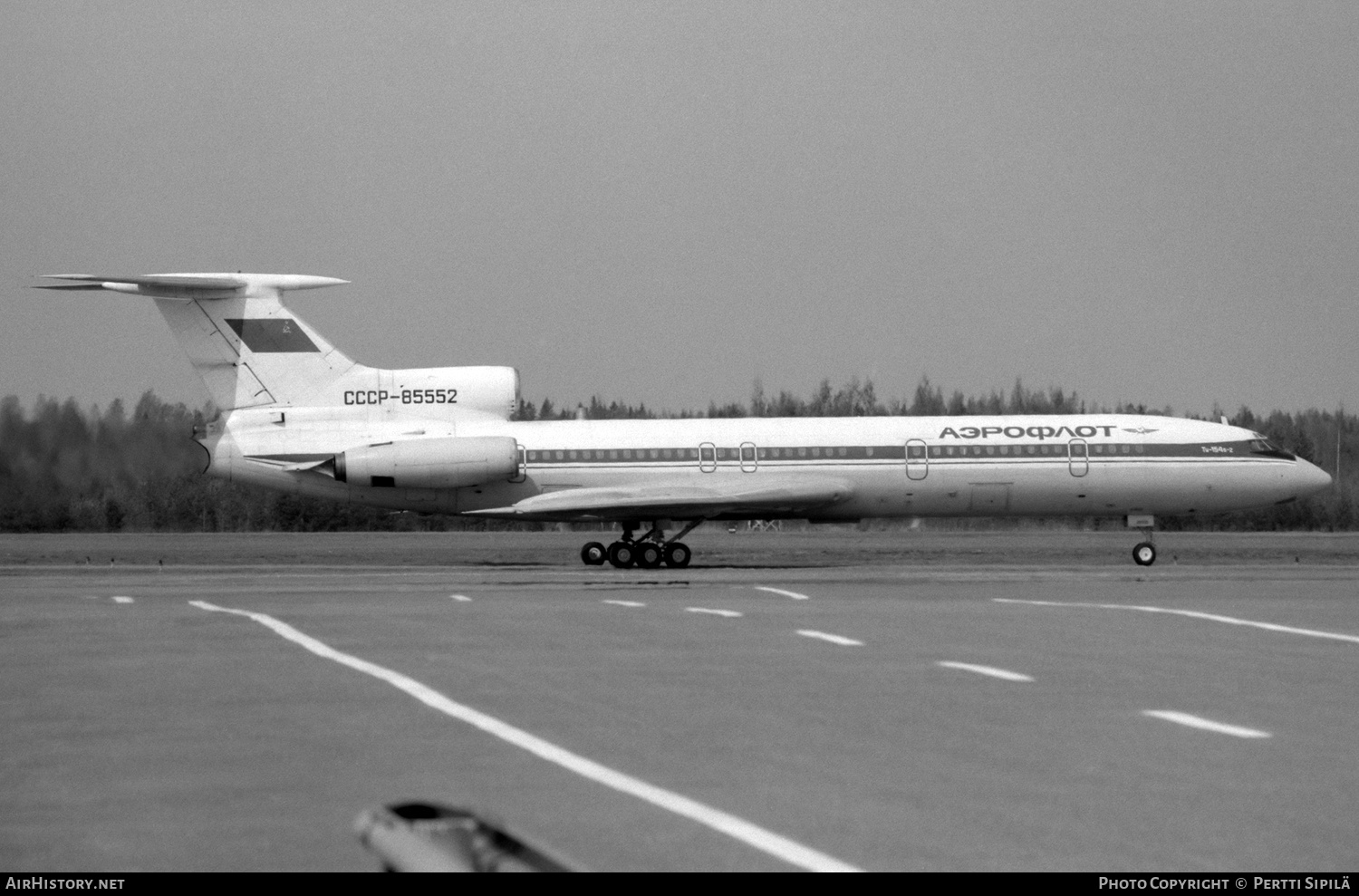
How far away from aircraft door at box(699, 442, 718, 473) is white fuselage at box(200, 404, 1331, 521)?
3 centimetres

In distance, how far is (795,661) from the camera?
17719mm

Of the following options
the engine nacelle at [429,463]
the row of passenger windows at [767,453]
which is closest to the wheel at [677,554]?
the row of passenger windows at [767,453]

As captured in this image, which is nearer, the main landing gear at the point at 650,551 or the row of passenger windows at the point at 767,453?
the main landing gear at the point at 650,551

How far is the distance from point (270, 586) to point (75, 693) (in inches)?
688

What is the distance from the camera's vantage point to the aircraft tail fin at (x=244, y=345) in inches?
1772

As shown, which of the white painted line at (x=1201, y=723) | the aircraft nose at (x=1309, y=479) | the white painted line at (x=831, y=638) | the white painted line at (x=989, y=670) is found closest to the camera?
the white painted line at (x=1201, y=723)

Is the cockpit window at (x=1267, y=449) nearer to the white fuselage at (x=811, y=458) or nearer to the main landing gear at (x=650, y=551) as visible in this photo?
the white fuselage at (x=811, y=458)

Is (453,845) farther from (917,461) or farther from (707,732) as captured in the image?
(917,461)

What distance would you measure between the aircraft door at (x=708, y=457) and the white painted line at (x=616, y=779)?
1070 inches

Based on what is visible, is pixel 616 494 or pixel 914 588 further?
pixel 616 494

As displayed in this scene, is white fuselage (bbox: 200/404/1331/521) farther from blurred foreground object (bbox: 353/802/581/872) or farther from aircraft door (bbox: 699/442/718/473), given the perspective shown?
blurred foreground object (bbox: 353/802/581/872)
